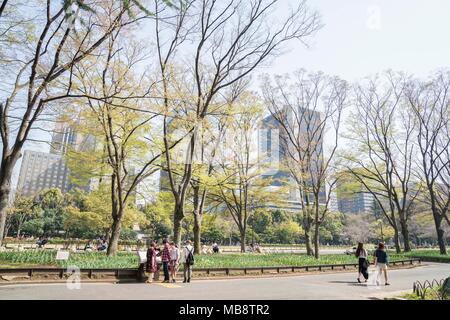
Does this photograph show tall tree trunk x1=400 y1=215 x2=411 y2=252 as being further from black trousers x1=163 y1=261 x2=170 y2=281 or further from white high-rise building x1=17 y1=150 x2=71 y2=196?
white high-rise building x1=17 y1=150 x2=71 y2=196

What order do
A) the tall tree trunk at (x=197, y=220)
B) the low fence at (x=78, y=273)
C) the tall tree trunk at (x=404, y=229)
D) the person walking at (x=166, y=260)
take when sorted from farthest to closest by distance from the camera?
1. the tall tree trunk at (x=404, y=229)
2. the tall tree trunk at (x=197, y=220)
3. the person walking at (x=166, y=260)
4. the low fence at (x=78, y=273)

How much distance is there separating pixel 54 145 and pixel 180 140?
6.76 m

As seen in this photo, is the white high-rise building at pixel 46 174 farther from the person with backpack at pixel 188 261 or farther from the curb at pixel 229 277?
the person with backpack at pixel 188 261

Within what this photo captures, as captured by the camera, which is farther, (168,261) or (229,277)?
(229,277)

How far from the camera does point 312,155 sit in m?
24.7

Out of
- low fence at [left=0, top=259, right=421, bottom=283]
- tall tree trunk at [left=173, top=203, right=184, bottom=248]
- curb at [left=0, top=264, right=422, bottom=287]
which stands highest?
tall tree trunk at [left=173, top=203, right=184, bottom=248]

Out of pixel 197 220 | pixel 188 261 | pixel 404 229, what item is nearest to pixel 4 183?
pixel 188 261

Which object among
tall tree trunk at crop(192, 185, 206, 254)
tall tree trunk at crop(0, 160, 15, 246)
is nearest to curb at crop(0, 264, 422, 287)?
tall tree trunk at crop(0, 160, 15, 246)

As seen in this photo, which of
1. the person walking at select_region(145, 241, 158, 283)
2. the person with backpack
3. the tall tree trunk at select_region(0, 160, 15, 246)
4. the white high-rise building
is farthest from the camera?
the white high-rise building

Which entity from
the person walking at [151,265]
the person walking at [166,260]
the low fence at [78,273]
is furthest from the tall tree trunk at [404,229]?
the person walking at [151,265]

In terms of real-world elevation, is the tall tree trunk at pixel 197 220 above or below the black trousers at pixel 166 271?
above

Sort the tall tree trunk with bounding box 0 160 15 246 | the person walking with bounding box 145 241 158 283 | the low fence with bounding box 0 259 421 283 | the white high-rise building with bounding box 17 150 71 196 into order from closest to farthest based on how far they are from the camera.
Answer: the low fence with bounding box 0 259 421 283 < the tall tree trunk with bounding box 0 160 15 246 < the person walking with bounding box 145 241 158 283 < the white high-rise building with bounding box 17 150 71 196

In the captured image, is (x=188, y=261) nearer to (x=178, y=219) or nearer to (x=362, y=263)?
(x=178, y=219)
